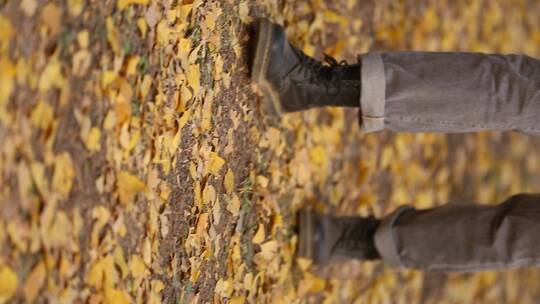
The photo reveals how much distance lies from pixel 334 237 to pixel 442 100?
1.62 ft

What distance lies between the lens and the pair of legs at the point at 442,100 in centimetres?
157

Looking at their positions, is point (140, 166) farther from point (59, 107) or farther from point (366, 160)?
point (366, 160)

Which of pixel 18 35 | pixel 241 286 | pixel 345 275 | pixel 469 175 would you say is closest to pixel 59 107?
pixel 18 35

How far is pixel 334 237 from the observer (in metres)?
1.95

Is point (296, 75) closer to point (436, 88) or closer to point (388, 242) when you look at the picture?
point (436, 88)

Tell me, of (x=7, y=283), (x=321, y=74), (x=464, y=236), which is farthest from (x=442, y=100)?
(x=7, y=283)

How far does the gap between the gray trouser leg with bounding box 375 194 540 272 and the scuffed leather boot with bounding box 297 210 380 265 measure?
7 centimetres

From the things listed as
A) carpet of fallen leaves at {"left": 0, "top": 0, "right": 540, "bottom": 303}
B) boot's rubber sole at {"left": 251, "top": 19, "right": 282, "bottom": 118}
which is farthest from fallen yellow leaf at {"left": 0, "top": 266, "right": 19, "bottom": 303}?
boot's rubber sole at {"left": 251, "top": 19, "right": 282, "bottom": 118}

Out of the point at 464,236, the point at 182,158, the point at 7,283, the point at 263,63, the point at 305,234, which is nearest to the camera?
the point at 7,283

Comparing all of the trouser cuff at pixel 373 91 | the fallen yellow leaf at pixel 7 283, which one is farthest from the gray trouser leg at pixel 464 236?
the fallen yellow leaf at pixel 7 283

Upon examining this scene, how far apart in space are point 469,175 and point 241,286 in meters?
1.16

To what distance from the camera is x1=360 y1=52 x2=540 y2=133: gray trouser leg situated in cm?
156

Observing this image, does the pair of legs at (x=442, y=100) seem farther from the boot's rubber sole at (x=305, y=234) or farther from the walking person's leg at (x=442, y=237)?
the boot's rubber sole at (x=305, y=234)

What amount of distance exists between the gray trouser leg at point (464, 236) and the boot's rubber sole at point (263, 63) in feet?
1.24
